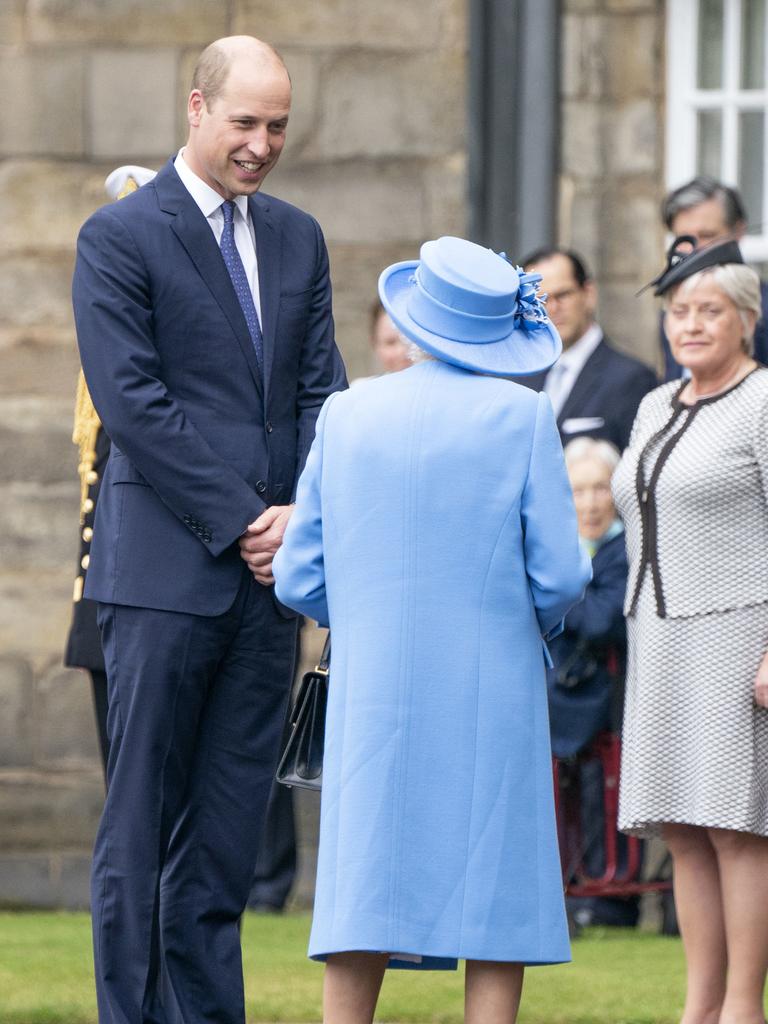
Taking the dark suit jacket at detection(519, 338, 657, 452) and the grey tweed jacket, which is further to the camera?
the dark suit jacket at detection(519, 338, 657, 452)

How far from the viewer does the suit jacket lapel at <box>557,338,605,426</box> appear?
746 cm

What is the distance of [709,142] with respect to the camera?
8.55 m

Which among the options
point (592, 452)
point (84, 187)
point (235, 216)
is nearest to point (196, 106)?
point (235, 216)

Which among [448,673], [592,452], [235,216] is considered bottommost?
[448,673]

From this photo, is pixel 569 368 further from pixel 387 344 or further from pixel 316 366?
pixel 316 366

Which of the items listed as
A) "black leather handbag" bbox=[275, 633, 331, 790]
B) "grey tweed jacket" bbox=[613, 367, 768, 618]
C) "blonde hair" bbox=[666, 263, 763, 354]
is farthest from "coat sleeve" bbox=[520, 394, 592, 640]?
"blonde hair" bbox=[666, 263, 763, 354]

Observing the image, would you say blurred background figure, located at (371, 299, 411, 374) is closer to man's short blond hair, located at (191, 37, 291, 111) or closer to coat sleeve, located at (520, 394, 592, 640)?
man's short blond hair, located at (191, 37, 291, 111)

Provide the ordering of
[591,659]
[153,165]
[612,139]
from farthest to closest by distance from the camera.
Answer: [612,139] < [153,165] < [591,659]

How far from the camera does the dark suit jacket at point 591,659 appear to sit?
282 inches

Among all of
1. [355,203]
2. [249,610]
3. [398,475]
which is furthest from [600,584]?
[398,475]

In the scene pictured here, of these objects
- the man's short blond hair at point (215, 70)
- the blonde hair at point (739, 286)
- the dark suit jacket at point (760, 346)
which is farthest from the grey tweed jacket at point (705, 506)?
the man's short blond hair at point (215, 70)

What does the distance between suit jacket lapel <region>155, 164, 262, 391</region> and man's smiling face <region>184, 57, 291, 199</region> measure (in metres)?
0.10

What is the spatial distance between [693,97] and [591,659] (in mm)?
2544

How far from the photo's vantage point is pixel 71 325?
8.41 metres
